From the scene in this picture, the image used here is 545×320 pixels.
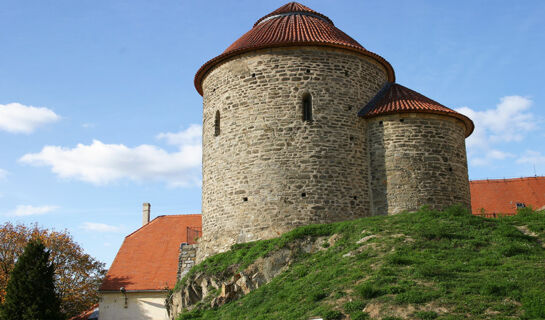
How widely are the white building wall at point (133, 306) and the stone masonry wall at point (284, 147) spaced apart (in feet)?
29.9

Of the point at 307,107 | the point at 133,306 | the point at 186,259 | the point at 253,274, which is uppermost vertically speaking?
the point at 307,107

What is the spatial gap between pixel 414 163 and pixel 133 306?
1623 centimetres

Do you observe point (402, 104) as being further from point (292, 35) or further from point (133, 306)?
point (133, 306)

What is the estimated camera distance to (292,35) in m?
18.6

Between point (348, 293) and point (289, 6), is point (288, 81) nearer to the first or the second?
point (289, 6)

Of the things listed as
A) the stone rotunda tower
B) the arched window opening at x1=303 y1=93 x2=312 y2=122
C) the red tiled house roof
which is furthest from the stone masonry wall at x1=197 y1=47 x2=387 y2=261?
the red tiled house roof

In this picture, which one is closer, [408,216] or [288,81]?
[408,216]

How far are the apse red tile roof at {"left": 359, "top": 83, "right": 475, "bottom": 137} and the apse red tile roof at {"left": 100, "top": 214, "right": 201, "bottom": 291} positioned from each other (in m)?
14.0

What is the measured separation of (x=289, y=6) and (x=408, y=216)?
33.9 ft

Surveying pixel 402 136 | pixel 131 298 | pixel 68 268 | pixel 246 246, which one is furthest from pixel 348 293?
pixel 68 268

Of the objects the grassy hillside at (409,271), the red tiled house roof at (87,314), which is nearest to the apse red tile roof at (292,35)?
the grassy hillside at (409,271)

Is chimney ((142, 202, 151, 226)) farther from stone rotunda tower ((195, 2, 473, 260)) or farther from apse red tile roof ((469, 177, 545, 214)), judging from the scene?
apse red tile roof ((469, 177, 545, 214))

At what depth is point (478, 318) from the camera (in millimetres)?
9352

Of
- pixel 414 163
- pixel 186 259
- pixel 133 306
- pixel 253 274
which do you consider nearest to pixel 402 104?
pixel 414 163
